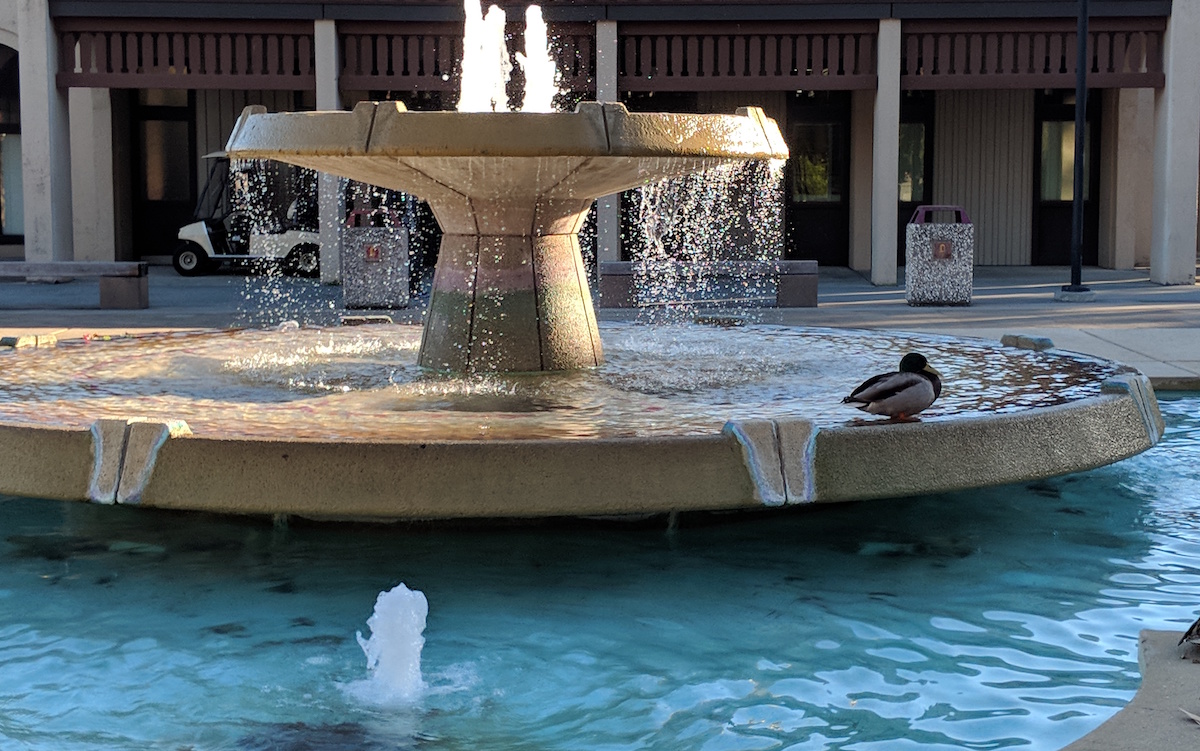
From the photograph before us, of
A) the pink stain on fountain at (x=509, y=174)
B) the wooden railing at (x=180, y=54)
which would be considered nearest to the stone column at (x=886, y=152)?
the wooden railing at (x=180, y=54)

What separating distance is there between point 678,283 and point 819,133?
269 inches

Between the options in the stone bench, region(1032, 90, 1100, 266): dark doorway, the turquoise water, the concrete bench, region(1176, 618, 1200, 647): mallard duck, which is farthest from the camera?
region(1032, 90, 1100, 266): dark doorway

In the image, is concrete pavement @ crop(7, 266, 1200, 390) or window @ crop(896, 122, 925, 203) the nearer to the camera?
concrete pavement @ crop(7, 266, 1200, 390)

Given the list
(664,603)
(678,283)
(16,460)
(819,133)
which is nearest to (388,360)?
(16,460)

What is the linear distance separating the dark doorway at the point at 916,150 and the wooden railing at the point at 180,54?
8873mm

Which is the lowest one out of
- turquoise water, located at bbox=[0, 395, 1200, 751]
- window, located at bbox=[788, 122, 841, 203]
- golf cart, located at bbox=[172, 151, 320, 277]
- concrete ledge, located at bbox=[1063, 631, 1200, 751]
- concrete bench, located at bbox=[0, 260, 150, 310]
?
turquoise water, located at bbox=[0, 395, 1200, 751]

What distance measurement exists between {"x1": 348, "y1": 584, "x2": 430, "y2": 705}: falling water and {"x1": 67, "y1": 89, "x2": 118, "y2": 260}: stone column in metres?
18.4

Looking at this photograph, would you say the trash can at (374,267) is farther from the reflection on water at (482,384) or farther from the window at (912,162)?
the window at (912,162)

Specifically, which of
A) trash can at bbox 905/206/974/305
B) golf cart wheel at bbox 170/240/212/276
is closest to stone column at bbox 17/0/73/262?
golf cart wheel at bbox 170/240/212/276

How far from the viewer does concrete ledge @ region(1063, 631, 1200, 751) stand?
11.6 ft

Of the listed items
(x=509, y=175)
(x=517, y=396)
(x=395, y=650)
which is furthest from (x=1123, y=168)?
(x=395, y=650)

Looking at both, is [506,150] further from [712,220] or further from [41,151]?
[712,220]

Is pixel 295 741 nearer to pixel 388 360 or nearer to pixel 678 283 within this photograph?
pixel 388 360

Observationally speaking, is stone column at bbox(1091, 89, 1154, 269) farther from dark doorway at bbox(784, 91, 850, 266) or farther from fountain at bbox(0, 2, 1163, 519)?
fountain at bbox(0, 2, 1163, 519)
